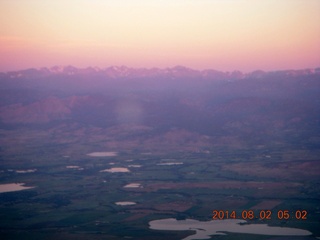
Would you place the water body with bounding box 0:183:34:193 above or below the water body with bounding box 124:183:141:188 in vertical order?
above

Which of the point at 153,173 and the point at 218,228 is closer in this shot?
the point at 218,228

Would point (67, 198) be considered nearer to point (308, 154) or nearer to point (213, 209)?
point (213, 209)

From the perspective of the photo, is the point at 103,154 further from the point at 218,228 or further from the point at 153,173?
the point at 218,228

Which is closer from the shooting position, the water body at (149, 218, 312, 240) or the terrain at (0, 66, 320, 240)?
the water body at (149, 218, 312, 240)
